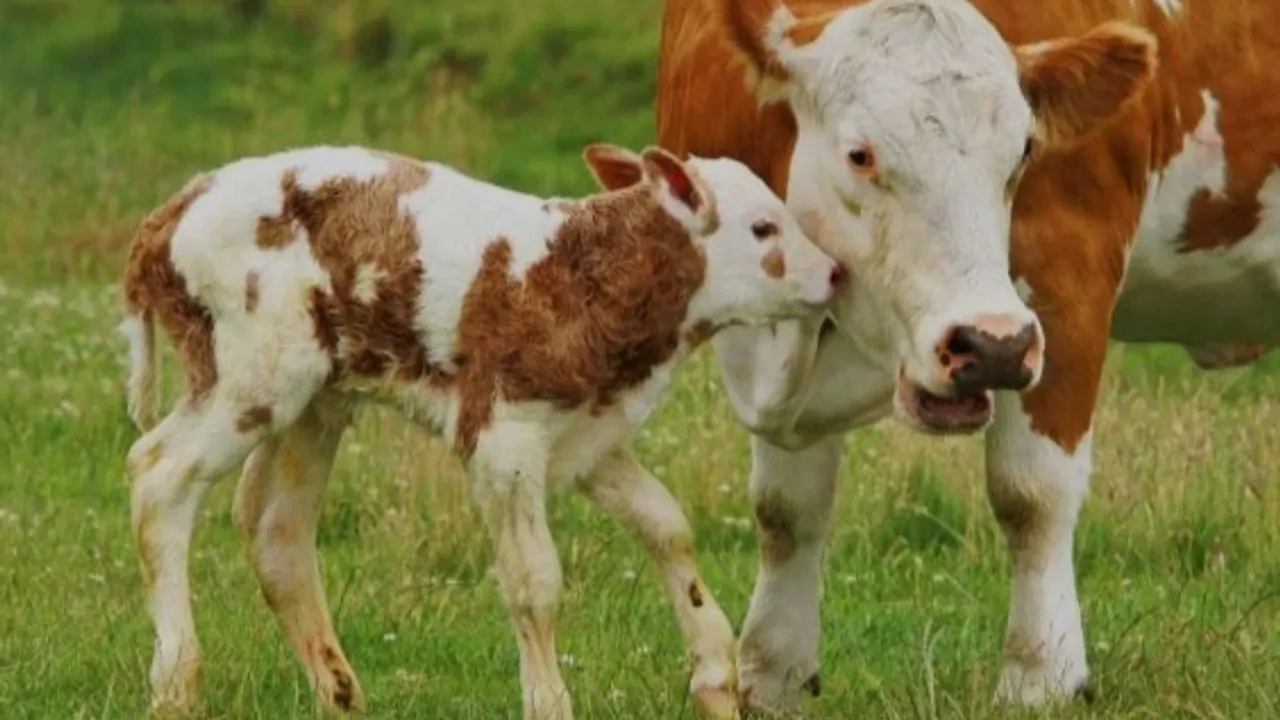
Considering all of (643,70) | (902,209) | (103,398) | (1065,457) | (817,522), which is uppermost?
(902,209)

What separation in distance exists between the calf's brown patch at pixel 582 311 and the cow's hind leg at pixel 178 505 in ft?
1.83

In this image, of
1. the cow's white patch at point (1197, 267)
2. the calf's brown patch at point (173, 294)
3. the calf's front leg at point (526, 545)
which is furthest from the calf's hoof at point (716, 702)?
the cow's white patch at point (1197, 267)

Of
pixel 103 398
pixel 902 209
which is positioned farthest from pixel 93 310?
pixel 902 209

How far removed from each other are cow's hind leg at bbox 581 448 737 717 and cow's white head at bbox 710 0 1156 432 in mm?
565

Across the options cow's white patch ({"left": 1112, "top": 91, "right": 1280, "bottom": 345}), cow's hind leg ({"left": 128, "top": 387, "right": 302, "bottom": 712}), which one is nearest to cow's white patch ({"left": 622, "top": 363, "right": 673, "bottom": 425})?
cow's hind leg ({"left": 128, "top": 387, "right": 302, "bottom": 712})

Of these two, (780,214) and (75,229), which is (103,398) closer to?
(780,214)

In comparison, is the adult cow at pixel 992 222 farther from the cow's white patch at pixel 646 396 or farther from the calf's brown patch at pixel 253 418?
the calf's brown patch at pixel 253 418

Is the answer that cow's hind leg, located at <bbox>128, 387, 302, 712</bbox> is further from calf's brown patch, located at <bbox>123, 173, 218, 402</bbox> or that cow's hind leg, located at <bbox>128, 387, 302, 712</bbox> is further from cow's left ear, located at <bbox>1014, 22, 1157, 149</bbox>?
cow's left ear, located at <bbox>1014, 22, 1157, 149</bbox>

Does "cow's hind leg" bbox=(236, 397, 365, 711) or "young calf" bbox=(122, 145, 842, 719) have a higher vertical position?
"young calf" bbox=(122, 145, 842, 719)

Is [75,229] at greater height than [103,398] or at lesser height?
lesser

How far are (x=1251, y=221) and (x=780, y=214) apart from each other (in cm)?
167

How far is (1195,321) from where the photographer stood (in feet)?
26.0

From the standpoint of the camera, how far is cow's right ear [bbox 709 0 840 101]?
6.71m

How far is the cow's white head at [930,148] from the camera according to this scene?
6133 mm
